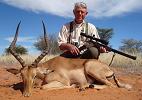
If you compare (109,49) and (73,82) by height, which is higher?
(109,49)

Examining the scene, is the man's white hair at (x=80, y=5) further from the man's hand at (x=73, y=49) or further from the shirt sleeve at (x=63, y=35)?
the man's hand at (x=73, y=49)

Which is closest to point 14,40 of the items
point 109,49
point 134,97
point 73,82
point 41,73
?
point 41,73

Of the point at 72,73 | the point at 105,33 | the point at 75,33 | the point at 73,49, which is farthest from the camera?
the point at 105,33

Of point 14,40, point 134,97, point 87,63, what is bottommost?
point 134,97

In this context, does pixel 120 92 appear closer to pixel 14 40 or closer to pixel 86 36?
pixel 86 36

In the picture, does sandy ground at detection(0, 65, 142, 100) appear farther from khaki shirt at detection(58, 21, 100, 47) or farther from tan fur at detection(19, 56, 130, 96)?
khaki shirt at detection(58, 21, 100, 47)

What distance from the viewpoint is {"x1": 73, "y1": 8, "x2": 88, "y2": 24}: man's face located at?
948cm

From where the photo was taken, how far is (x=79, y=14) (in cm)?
951

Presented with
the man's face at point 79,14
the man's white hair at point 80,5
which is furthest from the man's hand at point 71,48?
the man's white hair at point 80,5

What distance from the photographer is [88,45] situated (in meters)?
9.41

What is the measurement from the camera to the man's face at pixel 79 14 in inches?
373

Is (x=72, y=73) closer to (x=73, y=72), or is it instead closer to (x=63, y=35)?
(x=73, y=72)

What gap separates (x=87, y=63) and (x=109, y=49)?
0.79m

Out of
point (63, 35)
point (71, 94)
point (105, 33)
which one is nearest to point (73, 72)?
point (63, 35)
